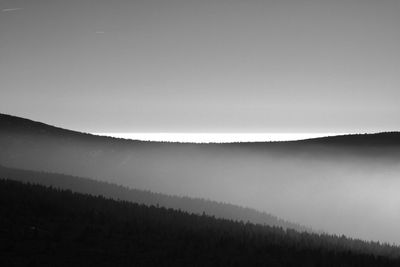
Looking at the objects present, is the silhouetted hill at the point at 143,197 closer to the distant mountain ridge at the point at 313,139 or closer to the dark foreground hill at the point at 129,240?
the dark foreground hill at the point at 129,240

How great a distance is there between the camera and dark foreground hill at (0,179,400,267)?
15086 mm

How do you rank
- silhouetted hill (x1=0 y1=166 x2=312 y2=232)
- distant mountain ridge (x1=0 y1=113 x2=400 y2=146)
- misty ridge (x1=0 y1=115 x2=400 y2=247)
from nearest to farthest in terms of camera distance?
silhouetted hill (x1=0 y1=166 x2=312 y2=232), misty ridge (x1=0 y1=115 x2=400 y2=247), distant mountain ridge (x1=0 y1=113 x2=400 y2=146)

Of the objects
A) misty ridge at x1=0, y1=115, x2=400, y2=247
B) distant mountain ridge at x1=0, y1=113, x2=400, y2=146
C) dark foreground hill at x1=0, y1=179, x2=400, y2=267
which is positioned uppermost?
distant mountain ridge at x1=0, y1=113, x2=400, y2=146

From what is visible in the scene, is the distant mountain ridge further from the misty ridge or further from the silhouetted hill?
the silhouetted hill

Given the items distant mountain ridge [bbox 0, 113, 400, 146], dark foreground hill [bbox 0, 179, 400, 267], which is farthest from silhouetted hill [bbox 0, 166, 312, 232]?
distant mountain ridge [bbox 0, 113, 400, 146]

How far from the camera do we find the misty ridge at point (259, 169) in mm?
48562

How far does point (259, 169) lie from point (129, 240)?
41.4 meters

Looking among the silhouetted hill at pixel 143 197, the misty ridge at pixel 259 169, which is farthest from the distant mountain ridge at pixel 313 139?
the silhouetted hill at pixel 143 197

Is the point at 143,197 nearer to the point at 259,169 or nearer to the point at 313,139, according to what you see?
the point at 259,169

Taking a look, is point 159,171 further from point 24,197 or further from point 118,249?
point 118,249

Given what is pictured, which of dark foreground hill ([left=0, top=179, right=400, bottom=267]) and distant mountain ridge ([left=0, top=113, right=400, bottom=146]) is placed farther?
distant mountain ridge ([left=0, top=113, right=400, bottom=146])

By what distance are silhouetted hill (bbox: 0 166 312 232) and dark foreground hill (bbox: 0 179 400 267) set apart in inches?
429

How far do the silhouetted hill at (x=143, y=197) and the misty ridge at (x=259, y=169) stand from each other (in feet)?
23.0

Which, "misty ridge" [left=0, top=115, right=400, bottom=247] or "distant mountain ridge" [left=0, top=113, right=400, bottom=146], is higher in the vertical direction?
"distant mountain ridge" [left=0, top=113, right=400, bottom=146]
